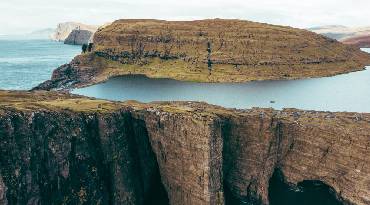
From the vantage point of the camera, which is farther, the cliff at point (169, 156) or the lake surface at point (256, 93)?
the lake surface at point (256, 93)

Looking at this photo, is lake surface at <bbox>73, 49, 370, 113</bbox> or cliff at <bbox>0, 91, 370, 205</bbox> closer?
cliff at <bbox>0, 91, 370, 205</bbox>

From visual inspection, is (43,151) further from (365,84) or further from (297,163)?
(365,84)

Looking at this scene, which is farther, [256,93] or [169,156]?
[256,93]

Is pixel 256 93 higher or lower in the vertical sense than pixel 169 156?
higher
